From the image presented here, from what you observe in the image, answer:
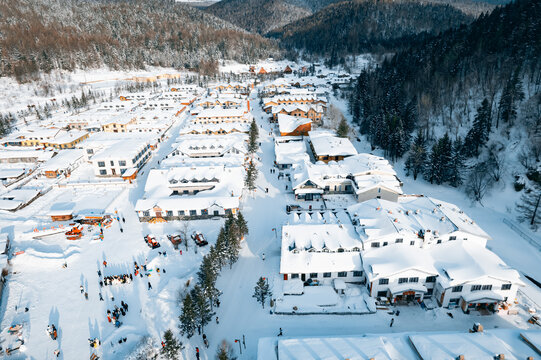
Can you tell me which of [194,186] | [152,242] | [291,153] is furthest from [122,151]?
[291,153]

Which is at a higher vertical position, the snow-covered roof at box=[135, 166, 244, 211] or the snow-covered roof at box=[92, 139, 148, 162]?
the snow-covered roof at box=[92, 139, 148, 162]

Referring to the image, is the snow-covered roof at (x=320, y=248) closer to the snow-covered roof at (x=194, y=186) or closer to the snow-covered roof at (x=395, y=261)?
the snow-covered roof at (x=395, y=261)

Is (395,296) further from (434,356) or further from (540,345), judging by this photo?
(540,345)

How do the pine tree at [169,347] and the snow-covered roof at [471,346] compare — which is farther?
the pine tree at [169,347]

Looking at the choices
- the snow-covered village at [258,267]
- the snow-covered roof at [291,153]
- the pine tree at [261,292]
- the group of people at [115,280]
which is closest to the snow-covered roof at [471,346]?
the snow-covered village at [258,267]

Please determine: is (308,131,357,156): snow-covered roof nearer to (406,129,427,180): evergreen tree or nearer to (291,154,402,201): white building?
(291,154,402,201): white building

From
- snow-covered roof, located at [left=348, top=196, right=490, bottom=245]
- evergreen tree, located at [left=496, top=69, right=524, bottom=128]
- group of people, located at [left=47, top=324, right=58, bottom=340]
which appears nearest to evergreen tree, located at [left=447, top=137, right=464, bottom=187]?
evergreen tree, located at [left=496, top=69, right=524, bottom=128]

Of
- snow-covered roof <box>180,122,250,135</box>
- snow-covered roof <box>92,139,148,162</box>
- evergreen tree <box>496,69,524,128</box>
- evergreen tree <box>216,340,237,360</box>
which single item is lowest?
evergreen tree <box>216,340,237,360</box>
